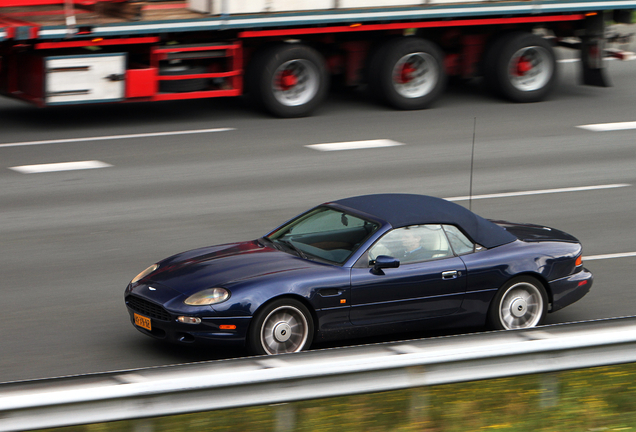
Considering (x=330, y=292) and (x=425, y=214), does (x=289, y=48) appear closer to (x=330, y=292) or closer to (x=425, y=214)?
(x=425, y=214)

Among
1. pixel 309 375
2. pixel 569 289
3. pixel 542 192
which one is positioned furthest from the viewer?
pixel 542 192

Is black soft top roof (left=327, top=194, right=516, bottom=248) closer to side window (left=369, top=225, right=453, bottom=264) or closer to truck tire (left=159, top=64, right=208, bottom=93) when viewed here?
side window (left=369, top=225, right=453, bottom=264)

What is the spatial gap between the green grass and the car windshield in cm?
257

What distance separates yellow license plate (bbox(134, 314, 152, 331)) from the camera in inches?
287

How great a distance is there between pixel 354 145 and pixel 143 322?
8.34m

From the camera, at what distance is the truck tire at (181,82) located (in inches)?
650

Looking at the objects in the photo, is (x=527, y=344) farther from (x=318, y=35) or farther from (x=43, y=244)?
(x=318, y=35)

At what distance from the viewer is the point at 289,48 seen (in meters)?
16.9

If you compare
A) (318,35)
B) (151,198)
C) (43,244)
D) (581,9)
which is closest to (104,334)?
(43,244)

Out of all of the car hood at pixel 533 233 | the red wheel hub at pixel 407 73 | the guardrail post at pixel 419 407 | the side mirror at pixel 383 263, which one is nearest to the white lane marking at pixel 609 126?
the red wheel hub at pixel 407 73

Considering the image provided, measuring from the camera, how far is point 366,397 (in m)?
4.81

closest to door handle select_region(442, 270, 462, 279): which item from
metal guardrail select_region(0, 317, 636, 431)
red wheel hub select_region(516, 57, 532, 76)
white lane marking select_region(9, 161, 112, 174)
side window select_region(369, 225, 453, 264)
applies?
side window select_region(369, 225, 453, 264)

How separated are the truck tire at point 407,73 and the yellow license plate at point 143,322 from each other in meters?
10.9

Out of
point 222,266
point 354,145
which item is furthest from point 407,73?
point 222,266
